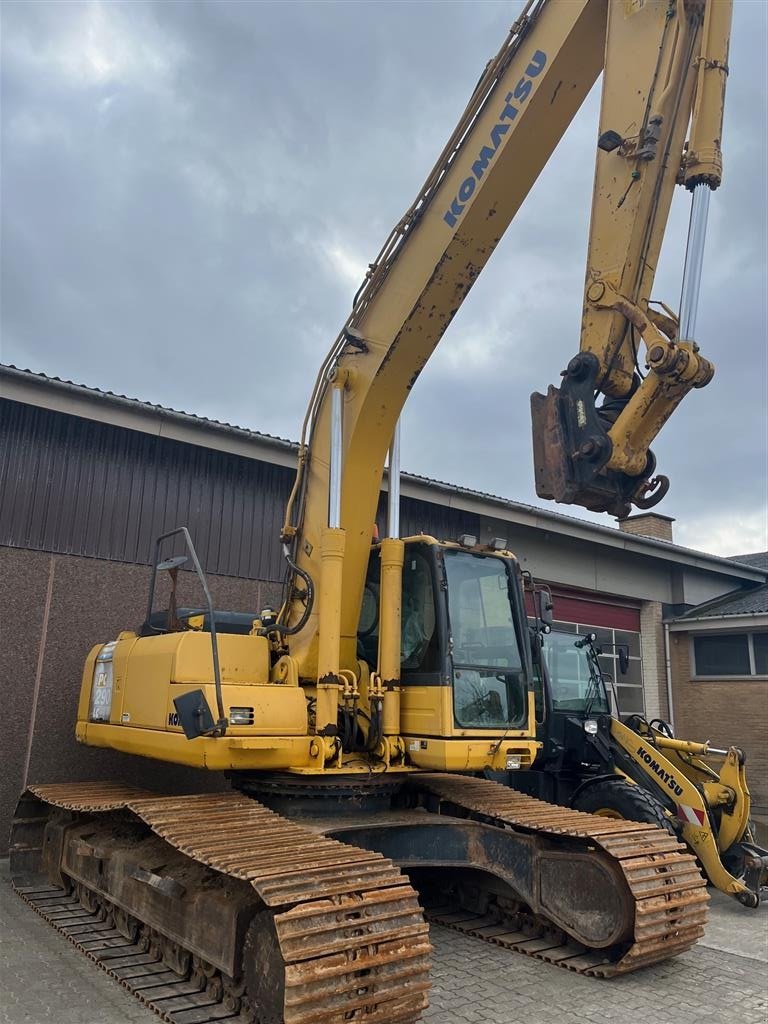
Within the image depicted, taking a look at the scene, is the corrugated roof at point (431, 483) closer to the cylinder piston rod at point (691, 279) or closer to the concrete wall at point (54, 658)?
the concrete wall at point (54, 658)

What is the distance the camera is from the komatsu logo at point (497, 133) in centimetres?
541

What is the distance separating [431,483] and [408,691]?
640 cm

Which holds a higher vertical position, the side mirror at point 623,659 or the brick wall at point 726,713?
the side mirror at point 623,659

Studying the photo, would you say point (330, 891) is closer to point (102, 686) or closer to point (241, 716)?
point (241, 716)

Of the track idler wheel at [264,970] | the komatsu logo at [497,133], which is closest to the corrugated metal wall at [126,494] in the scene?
the komatsu logo at [497,133]

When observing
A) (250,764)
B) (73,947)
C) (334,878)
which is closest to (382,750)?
(250,764)

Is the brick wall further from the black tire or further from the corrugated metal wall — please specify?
the corrugated metal wall

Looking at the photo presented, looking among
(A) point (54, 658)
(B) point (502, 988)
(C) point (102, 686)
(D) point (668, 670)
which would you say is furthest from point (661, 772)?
(D) point (668, 670)

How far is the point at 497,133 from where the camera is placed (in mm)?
5547

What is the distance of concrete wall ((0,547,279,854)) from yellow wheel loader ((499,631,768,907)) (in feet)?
13.3

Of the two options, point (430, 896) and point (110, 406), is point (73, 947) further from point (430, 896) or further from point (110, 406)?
point (110, 406)

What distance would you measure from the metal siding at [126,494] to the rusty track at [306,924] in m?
4.38

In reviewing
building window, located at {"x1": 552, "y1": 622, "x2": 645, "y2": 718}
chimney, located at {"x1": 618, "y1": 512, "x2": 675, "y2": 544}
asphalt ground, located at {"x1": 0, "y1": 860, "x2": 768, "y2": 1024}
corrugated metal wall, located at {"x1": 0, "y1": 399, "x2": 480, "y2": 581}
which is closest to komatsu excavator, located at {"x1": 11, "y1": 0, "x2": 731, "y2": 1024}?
asphalt ground, located at {"x1": 0, "y1": 860, "x2": 768, "y2": 1024}

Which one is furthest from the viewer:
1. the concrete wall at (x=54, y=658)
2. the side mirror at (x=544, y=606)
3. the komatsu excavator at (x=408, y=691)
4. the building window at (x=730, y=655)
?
the building window at (x=730, y=655)
